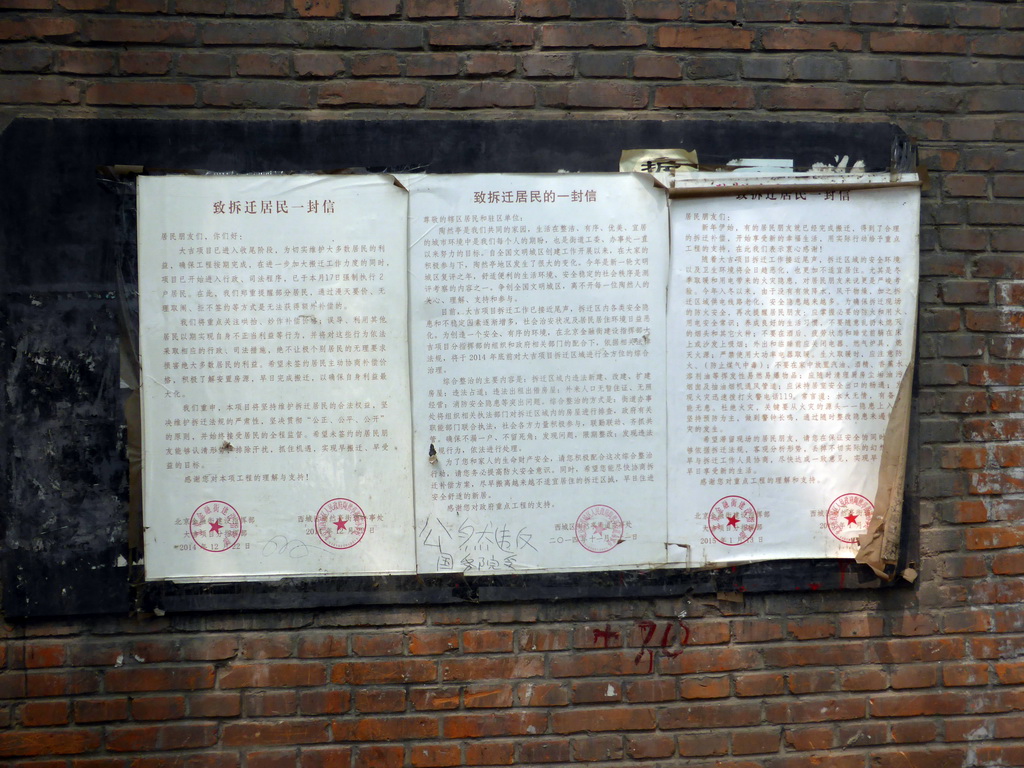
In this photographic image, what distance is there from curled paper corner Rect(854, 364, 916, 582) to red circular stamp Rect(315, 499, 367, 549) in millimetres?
1533

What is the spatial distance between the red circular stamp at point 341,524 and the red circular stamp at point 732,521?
42.1 inches

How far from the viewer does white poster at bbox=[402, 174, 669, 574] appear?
7.12 ft

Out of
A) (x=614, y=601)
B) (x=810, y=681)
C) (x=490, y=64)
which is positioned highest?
(x=490, y=64)

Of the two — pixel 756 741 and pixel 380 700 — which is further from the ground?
pixel 380 700

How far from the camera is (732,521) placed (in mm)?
2219

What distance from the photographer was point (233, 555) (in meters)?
2.15

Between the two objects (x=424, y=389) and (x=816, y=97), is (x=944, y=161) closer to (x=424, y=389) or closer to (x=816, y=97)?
(x=816, y=97)

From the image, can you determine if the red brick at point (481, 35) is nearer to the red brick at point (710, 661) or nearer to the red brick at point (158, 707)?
the red brick at point (710, 661)

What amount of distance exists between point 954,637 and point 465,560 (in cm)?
155

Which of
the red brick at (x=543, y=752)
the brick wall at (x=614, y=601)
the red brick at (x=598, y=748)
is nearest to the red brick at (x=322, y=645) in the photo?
the brick wall at (x=614, y=601)

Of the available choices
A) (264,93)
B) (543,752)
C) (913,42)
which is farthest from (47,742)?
(913,42)

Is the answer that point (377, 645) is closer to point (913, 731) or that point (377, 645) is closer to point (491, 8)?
point (913, 731)

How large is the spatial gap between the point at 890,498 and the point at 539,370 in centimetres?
116

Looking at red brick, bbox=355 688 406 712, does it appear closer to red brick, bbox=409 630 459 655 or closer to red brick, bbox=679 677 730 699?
red brick, bbox=409 630 459 655
